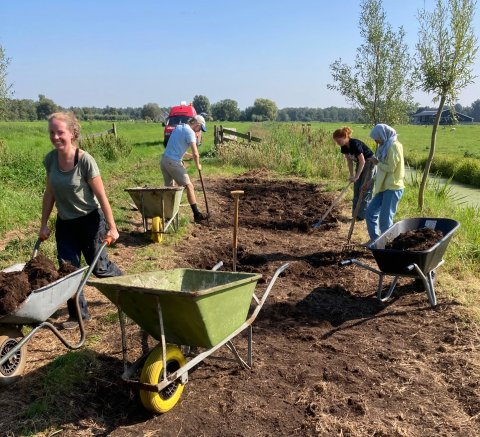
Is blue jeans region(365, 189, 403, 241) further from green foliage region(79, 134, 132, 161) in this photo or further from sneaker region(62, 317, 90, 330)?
green foliage region(79, 134, 132, 161)

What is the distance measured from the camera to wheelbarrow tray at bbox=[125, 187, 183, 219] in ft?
22.9

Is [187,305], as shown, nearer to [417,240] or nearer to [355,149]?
[417,240]

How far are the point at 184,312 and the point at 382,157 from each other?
4.16 m

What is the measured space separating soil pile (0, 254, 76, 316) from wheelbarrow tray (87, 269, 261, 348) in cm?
47

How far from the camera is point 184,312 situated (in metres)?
2.91

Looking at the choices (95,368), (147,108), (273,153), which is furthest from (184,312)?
(147,108)

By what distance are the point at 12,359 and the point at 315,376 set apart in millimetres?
2245

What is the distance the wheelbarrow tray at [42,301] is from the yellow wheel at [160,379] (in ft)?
2.68

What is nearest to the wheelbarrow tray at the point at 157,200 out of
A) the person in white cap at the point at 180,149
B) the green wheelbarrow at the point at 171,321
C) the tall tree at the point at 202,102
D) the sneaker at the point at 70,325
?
the person in white cap at the point at 180,149

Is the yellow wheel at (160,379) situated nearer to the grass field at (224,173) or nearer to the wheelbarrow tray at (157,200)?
the grass field at (224,173)

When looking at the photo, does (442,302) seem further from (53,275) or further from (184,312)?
(53,275)

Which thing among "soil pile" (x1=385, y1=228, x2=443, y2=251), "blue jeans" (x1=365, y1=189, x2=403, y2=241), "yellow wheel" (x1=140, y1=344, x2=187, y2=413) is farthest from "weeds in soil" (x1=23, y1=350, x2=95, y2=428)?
"blue jeans" (x1=365, y1=189, x2=403, y2=241)

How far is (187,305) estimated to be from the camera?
2.83m

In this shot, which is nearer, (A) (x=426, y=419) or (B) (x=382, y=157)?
(A) (x=426, y=419)
